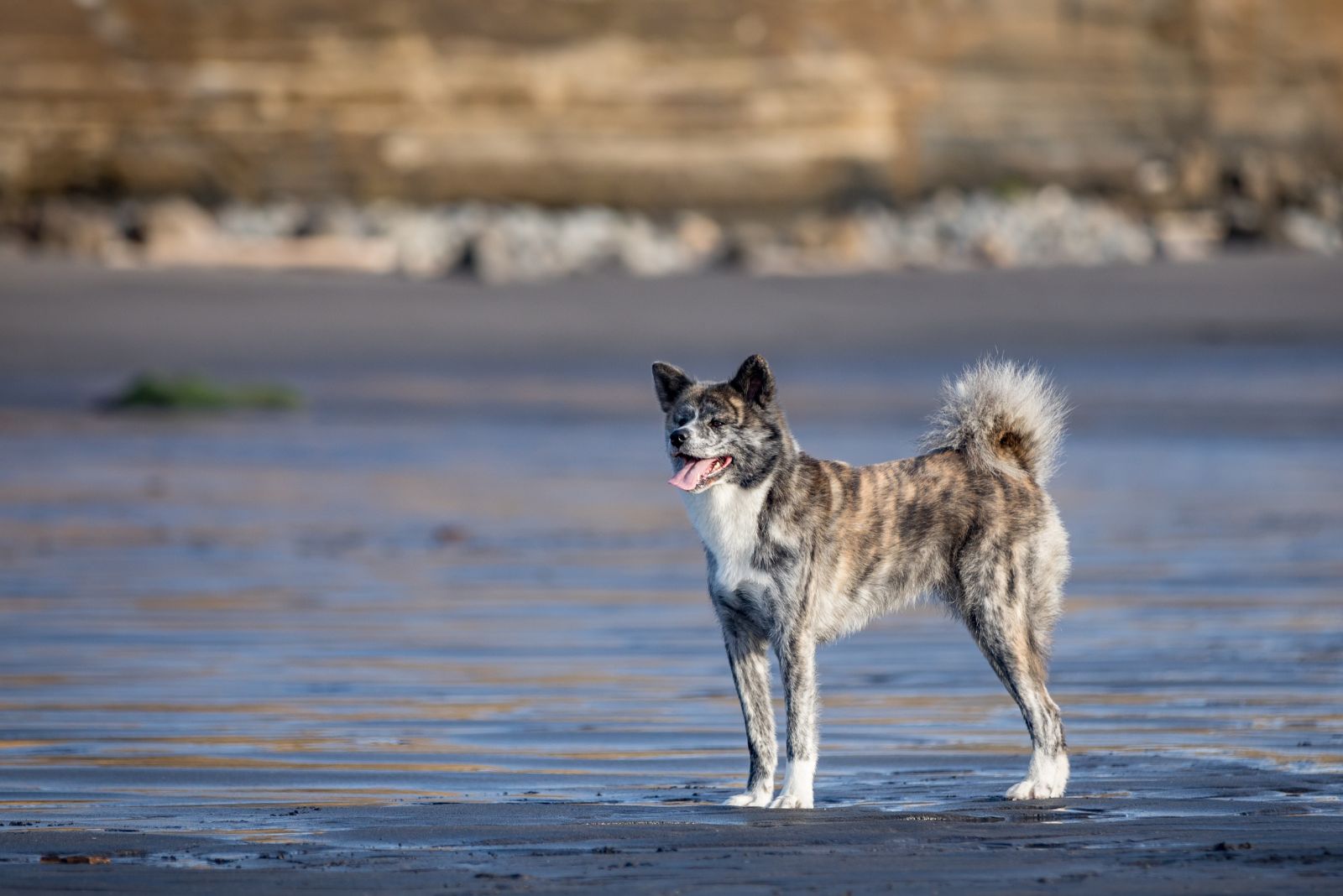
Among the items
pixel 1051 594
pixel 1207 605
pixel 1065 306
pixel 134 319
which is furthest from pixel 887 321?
pixel 1051 594

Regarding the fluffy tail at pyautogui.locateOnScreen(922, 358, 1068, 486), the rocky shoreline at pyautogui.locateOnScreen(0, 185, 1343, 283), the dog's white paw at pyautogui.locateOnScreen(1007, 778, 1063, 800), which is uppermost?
the rocky shoreline at pyautogui.locateOnScreen(0, 185, 1343, 283)

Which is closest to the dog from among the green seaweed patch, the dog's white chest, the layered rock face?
the dog's white chest

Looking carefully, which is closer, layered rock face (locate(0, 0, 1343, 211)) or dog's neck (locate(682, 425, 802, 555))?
dog's neck (locate(682, 425, 802, 555))

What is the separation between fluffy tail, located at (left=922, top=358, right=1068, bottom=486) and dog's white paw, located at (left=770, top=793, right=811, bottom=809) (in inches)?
54.4

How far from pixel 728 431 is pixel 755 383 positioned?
7.5 inches

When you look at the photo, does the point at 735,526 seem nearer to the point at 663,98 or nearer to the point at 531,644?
the point at 531,644

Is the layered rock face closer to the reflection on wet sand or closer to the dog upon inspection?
the reflection on wet sand

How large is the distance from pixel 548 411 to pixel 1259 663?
13259mm

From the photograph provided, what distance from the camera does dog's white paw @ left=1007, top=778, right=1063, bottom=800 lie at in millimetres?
7469

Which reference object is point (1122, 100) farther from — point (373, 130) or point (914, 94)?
point (373, 130)

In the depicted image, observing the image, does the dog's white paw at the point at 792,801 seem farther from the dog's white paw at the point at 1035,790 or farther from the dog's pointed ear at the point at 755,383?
the dog's pointed ear at the point at 755,383

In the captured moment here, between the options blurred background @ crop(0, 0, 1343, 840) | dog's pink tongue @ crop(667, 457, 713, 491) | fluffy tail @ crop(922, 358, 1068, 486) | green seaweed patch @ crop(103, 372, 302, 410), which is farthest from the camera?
green seaweed patch @ crop(103, 372, 302, 410)

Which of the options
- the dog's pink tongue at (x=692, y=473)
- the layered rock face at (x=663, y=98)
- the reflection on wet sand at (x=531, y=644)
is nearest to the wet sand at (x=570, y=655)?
the reflection on wet sand at (x=531, y=644)

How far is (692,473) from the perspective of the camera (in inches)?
302
